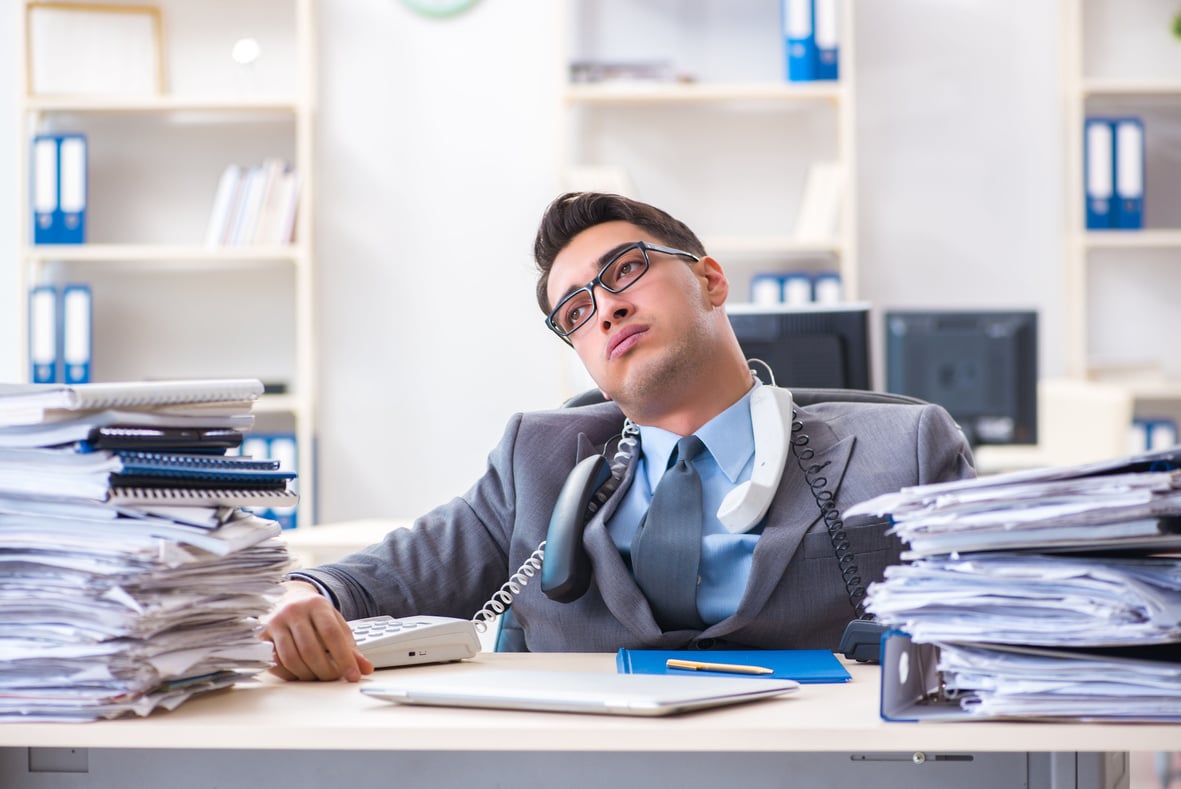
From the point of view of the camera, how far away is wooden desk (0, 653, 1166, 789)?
0.84 meters

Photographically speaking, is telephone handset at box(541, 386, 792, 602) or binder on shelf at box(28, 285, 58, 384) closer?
telephone handset at box(541, 386, 792, 602)

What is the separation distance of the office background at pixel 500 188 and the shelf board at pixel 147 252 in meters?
0.34

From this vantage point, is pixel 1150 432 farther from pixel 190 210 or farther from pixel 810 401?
pixel 190 210

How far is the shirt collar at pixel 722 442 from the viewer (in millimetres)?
1646

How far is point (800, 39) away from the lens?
404 cm

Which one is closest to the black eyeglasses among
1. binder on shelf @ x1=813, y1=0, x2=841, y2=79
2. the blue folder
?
the blue folder

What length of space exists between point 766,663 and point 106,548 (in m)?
0.58

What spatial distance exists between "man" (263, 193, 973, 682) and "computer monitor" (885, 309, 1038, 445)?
6.12 ft

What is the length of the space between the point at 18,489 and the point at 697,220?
3577 mm

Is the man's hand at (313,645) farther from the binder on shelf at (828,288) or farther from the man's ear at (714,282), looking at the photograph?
the binder on shelf at (828,288)

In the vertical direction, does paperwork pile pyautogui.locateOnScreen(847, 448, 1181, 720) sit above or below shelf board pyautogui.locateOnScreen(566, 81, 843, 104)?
below

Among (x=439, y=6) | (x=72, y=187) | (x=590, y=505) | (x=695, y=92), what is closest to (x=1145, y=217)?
(x=695, y=92)

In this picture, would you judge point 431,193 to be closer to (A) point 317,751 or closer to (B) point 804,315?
(B) point 804,315

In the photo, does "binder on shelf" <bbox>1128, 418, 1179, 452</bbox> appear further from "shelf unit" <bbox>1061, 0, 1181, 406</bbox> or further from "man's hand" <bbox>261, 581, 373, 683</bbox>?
Result: "man's hand" <bbox>261, 581, 373, 683</bbox>
